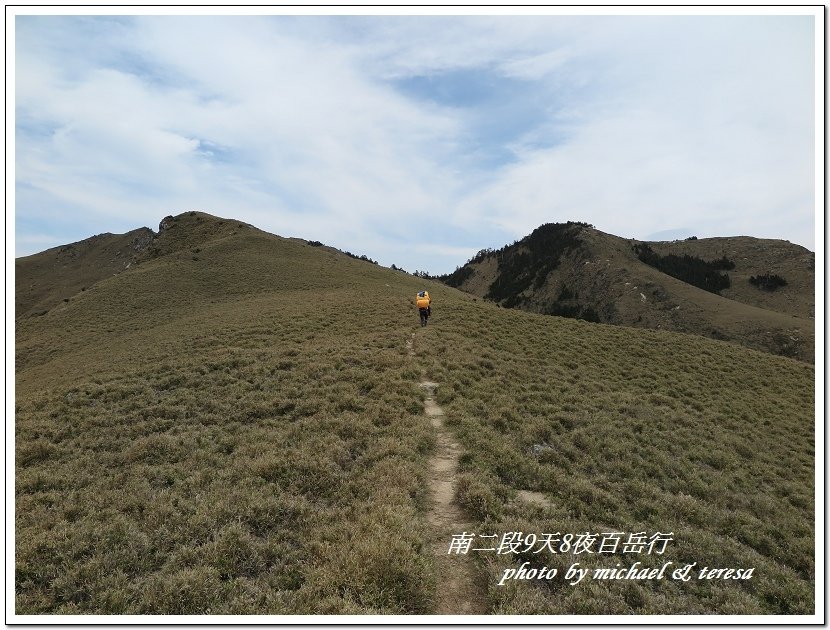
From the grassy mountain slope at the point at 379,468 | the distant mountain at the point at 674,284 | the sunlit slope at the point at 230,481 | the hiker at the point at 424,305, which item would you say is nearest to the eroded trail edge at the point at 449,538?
the grassy mountain slope at the point at 379,468

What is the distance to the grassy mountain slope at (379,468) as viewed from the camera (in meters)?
6.04

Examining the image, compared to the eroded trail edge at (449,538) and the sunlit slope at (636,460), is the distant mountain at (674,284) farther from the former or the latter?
the eroded trail edge at (449,538)

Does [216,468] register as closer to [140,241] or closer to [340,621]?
[340,621]

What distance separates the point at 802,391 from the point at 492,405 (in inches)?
824

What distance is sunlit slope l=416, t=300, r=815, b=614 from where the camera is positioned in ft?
22.6

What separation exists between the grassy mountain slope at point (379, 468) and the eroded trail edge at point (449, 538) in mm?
231

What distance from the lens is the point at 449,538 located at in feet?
23.5

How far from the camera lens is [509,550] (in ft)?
22.5

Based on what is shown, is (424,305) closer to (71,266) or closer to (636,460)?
(636,460)

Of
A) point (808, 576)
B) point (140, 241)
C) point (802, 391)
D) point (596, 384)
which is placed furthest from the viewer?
point (140, 241)

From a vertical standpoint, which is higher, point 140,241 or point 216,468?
point 140,241

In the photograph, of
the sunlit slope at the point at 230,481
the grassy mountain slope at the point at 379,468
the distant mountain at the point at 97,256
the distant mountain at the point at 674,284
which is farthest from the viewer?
the distant mountain at the point at 97,256
